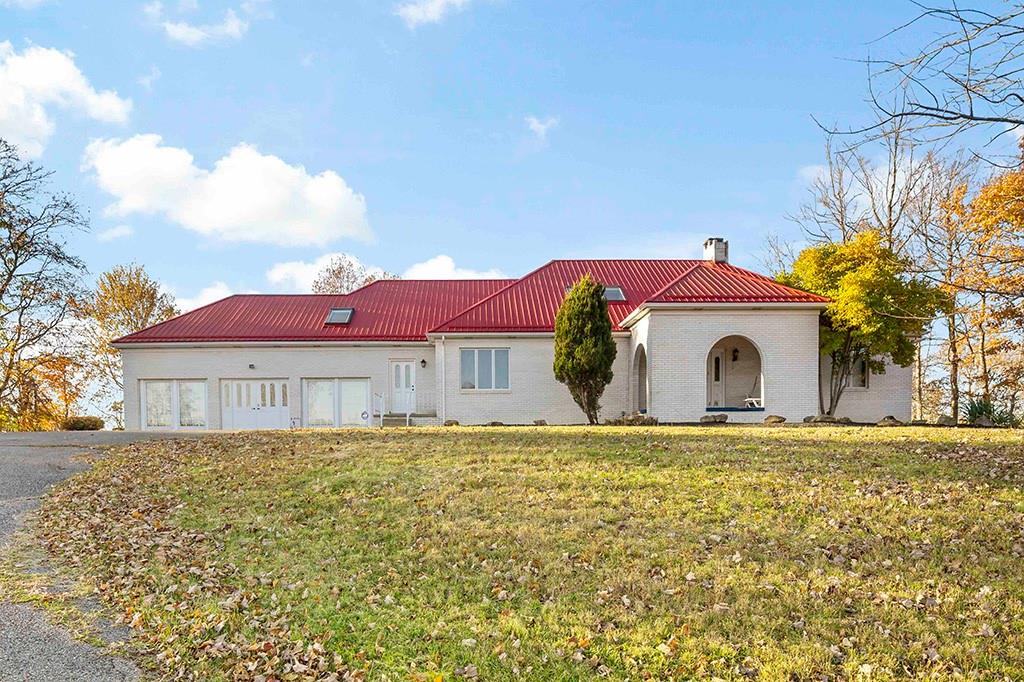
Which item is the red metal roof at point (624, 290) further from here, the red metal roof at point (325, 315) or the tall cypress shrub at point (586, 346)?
the red metal roof at point (325, 315)

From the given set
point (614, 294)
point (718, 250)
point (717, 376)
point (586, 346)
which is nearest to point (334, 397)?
point (586, 346)

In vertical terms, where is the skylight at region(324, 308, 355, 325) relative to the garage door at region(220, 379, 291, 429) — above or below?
above

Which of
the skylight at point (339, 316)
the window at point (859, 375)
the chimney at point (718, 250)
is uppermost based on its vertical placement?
the chimney at point (718, 250)

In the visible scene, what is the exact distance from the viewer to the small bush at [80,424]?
70.0 ft

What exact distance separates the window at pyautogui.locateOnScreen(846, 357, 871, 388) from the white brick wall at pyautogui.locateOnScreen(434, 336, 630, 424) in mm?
7562

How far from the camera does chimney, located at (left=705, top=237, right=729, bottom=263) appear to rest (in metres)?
24.7

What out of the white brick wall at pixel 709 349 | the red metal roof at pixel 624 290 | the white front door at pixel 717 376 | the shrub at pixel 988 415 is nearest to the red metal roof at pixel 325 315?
the red metal roof at pixel 624 290

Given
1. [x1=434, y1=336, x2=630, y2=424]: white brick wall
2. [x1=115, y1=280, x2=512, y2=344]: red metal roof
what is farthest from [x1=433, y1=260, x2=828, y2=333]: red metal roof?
[x1=115, y1=280, x2=512, y2=344]: red metal roof

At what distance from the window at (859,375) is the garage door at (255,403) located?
1893cm

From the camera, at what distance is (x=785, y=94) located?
1150cm

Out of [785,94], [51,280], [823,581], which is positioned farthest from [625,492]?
[51,280]

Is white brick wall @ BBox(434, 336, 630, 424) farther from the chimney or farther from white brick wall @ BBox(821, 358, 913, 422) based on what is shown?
white brick wall @ BBox(821, 358, 913, 422)

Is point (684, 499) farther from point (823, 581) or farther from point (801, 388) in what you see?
point (801, 388)

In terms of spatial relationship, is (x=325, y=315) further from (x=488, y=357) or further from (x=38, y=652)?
(x=38, y=652)
